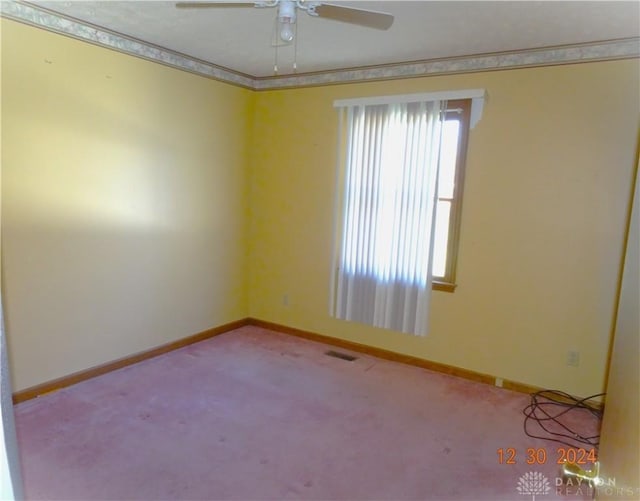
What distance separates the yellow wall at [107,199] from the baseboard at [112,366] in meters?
0.05

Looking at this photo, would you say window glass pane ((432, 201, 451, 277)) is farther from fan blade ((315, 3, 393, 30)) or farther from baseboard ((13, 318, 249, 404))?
baseboard ((13, 318, 249, 404))

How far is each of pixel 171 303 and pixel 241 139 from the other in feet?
5.66

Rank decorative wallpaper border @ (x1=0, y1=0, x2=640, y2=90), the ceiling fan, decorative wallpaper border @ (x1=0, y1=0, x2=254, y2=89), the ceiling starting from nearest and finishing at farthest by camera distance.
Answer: the ceiling fan < the ceiling < decorative wallpaper border @ (x1=0, y1=0, x2=254, y2=89) < decorative wallpaper border @ (x1=0, y1=0, x2=640, y2=90)

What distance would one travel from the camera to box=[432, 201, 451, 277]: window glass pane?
Answer: 3.68 meters

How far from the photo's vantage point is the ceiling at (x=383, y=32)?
8.20 feet

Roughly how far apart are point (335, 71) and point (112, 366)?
3.06 m

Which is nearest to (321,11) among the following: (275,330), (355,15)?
(355,15)

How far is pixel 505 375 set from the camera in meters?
3.50

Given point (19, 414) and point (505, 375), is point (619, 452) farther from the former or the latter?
point (19, 414)

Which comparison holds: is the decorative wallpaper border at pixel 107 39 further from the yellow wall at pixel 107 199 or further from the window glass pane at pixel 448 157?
the window glass pane at pixel 448 157

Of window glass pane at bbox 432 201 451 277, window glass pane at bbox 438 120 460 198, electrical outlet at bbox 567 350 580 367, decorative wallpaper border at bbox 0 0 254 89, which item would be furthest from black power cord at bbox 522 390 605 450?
decorative wallpaper border at bbox 0 0 254 89

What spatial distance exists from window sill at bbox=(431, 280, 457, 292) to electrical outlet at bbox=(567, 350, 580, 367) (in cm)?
93

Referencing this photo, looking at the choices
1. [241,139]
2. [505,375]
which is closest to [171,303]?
[241,139]

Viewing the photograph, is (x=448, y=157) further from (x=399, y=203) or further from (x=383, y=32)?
(x=383, y=32)
